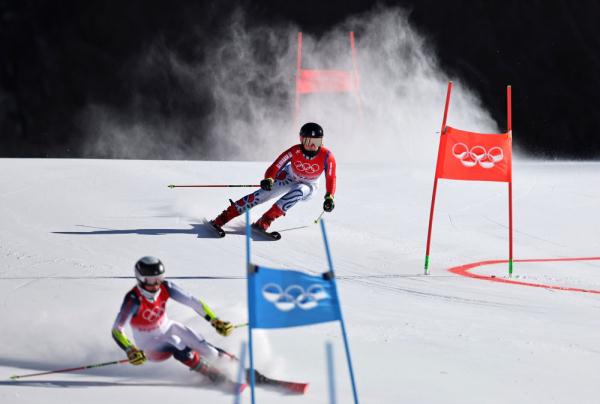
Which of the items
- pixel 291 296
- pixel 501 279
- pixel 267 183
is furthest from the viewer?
pixel 267 183

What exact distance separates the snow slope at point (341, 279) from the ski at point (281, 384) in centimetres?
7

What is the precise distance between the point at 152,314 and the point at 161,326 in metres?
0.08

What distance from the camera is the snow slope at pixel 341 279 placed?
15.6 ft

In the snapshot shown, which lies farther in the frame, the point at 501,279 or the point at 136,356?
the point at 501,279

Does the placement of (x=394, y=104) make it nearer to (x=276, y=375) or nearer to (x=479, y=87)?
(x=479, y=87)

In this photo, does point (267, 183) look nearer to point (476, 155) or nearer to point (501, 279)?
point (476, 155)

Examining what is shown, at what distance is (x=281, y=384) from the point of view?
452 cm

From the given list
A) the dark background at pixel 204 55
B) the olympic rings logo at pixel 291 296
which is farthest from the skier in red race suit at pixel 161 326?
the dark background at pixel 204 55

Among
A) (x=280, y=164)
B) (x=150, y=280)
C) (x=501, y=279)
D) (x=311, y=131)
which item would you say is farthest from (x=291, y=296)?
(x=280, y=164)

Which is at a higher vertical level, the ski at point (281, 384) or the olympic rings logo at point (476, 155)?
the olympic rings logo at point (476, 155)

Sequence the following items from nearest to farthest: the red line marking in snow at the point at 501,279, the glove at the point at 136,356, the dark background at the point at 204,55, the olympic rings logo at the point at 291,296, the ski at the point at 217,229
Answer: the olympic rings logo at the point at 291,296 < the glove at the point at 136,356 < the red line marking in snow at the point at 501,279 < the ski at the point at 217,229 < the dark background at the point at 204,55

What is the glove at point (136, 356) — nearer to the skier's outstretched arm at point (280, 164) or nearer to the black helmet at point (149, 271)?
the black helmet at point (149, 271)

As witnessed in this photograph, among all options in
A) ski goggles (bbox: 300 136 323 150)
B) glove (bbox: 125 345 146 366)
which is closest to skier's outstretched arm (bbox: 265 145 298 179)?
ski goggles (bbox: 300 136 323 150)

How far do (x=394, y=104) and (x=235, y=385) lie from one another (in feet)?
51.1
